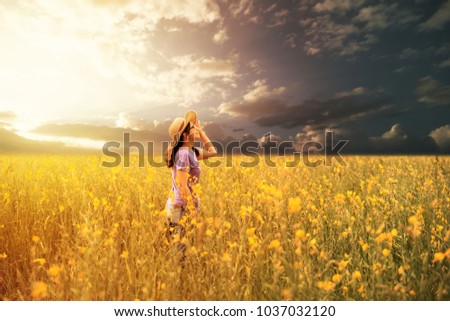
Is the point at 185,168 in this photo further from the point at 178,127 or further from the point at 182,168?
the point at 178,127

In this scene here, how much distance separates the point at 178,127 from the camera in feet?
12.1

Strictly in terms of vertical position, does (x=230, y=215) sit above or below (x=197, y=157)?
below

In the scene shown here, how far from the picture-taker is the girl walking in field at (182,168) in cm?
349

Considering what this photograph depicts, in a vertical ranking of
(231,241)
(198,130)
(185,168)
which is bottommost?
(231,241)

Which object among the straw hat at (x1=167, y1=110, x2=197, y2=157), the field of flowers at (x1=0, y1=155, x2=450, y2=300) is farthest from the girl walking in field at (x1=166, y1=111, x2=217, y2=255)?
the field of flowers at (x1=0, y1=155, x2=450, y2=300)

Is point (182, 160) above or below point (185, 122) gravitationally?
below

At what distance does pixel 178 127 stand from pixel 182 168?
1.73 feet

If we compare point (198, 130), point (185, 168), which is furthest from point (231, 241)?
point (198, 130)

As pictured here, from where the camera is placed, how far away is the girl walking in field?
349 cm
